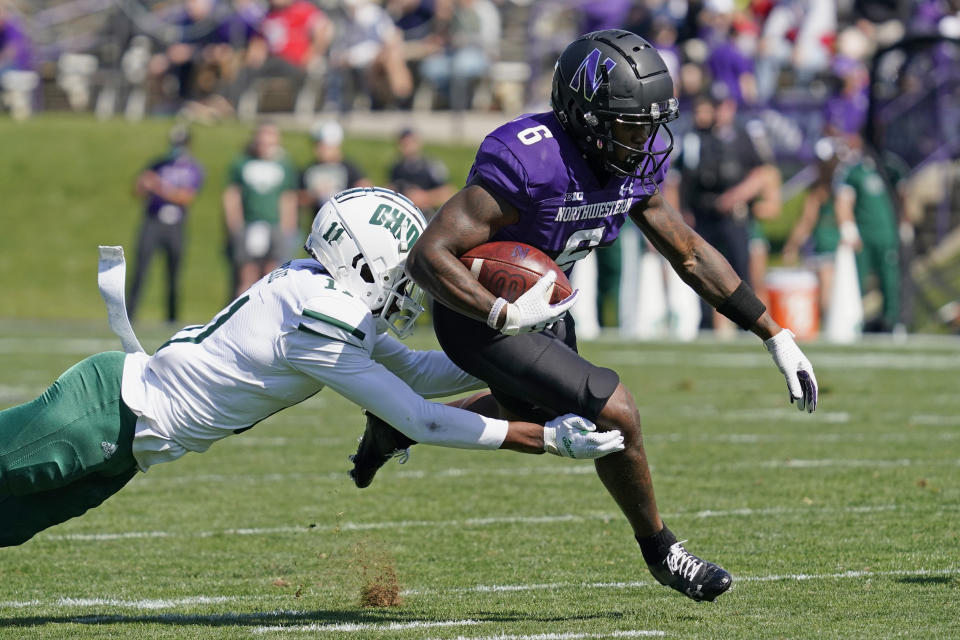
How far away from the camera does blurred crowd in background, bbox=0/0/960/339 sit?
13258mm

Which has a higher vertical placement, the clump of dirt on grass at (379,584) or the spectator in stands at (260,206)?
the clump of dirt on grass at (379,584)

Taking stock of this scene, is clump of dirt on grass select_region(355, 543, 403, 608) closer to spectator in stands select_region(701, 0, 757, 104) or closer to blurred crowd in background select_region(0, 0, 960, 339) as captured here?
blurred crowd in background select_region(0, 0, 960, 339)

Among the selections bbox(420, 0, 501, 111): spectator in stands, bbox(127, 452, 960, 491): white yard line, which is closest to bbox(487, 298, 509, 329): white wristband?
bbox(127, 452, 960, 491): white yard line

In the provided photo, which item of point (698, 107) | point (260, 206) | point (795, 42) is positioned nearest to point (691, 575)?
point (698, 107)

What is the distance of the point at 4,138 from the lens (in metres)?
19.9

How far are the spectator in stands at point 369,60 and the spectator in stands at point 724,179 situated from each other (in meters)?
6.23

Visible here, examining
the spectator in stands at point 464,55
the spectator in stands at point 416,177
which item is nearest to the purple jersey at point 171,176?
the spectator in stands at point 416,177

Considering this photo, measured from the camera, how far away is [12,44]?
2022cm

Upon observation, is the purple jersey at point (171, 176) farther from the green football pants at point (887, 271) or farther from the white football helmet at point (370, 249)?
the white football helmet at point (370, 249)

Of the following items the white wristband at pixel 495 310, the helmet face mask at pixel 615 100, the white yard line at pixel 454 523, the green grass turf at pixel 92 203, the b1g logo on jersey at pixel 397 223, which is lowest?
the green grass turf at pixel 92 203

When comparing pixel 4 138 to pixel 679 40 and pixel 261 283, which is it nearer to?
pixel 679 40

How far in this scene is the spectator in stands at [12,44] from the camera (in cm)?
2003

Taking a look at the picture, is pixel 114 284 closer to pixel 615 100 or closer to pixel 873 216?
pixel 615 100

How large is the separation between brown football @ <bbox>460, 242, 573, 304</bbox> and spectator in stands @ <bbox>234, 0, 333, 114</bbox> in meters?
15.1
